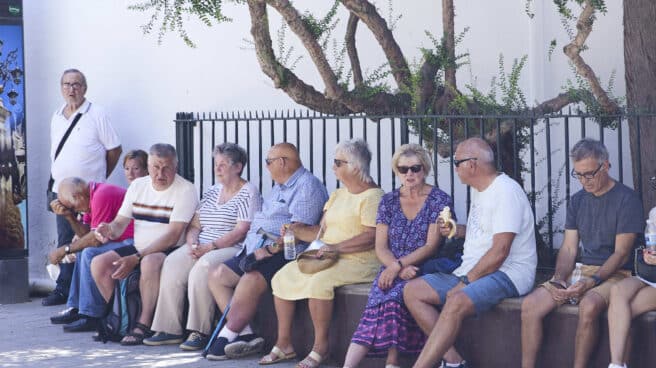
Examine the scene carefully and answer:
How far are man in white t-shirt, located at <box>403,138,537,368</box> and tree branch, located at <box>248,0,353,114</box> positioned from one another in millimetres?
1832

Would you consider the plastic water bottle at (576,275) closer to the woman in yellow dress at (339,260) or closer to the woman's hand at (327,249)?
the woman in yellow dress at (339,260)

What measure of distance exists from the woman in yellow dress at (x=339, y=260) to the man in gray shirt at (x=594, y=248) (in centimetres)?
130

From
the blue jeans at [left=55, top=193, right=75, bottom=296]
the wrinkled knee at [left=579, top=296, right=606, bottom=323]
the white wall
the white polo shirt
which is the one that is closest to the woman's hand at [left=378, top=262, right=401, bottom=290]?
the wrinkled knee at [left=579, top=296, right=606, bottom=323]

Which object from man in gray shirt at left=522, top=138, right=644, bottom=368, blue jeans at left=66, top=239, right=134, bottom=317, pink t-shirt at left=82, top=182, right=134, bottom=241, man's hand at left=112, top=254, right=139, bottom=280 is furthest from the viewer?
pink t-shirt at left=82, top=182, right=134, bottom=241

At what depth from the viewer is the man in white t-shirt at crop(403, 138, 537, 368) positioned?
21.8 ft

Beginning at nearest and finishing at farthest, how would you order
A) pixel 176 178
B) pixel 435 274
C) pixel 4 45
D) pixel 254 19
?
pixel 435 274 < pixel 254 19 < pixel 176 178 < pixel 4 45

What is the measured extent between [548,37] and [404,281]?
2.79m

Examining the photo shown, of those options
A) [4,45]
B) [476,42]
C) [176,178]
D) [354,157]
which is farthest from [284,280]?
[4,45]

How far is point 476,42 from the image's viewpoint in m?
9.23

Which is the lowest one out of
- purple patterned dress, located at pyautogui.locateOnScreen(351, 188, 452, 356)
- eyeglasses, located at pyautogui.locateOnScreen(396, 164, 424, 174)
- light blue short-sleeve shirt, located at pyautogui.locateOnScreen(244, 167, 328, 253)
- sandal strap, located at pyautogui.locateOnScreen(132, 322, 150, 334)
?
sandal strap, located at pyautogui.locateOnScreen(132, 322, 150, 334)

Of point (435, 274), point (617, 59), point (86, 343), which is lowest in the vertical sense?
point (86, 343)

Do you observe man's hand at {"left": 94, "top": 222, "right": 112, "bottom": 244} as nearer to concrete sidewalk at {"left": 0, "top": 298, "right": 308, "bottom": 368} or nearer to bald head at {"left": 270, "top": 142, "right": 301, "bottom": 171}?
concrete sidewalk at {"left": 0, "top": 298, "right": 308, "bottom": 368}

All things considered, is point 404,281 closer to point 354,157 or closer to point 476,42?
point 354,157

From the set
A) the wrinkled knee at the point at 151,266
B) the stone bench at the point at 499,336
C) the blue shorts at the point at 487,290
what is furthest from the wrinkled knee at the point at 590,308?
the wrinkled knee at the point at 151,266
